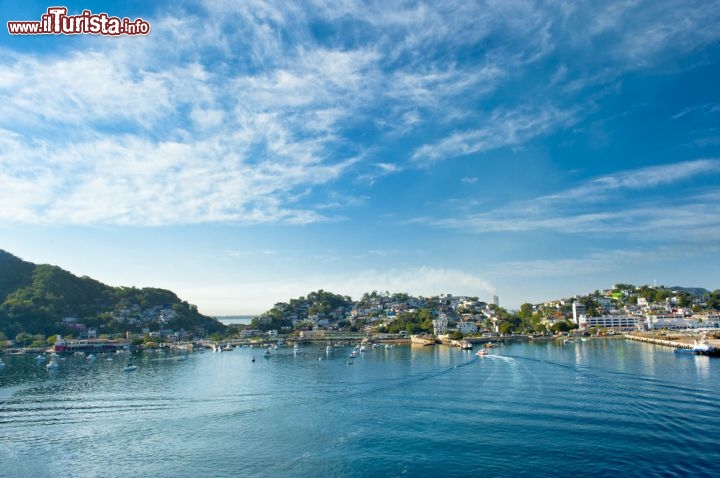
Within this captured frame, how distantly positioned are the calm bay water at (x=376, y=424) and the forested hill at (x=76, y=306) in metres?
51.7

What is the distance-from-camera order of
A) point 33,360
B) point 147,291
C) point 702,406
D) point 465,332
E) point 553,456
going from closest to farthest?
point 553,456 < point 702,406 < point 33,360 < point 465,332 < point 147,291

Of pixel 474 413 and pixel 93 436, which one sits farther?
pixel 474 413

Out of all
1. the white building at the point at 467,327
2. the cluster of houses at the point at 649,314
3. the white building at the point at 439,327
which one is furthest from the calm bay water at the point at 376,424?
the cluster of houses at the point at 649,314

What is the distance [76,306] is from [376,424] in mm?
96514

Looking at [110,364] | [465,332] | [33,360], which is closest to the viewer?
[110,364]

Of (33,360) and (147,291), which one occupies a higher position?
(147,291)

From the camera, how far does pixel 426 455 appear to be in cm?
1928

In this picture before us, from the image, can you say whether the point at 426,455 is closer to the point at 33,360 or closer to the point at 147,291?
the point at 33,360

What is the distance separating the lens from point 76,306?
3819 inches

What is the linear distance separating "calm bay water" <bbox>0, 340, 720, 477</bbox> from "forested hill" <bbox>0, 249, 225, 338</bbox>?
170ft

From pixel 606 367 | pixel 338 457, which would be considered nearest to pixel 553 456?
pixel 338 457

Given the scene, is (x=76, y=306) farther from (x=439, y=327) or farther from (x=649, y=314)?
(x=649, y=314)

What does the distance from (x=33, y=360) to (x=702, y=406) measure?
247 ft

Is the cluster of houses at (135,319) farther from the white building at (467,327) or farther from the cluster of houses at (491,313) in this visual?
the white building at (467,327)
